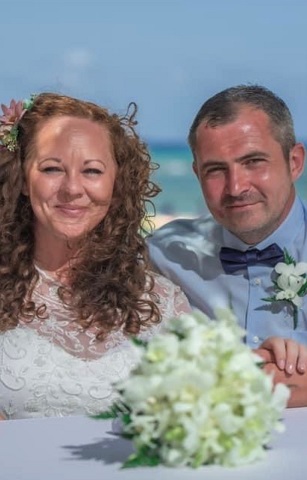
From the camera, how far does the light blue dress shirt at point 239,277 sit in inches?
130

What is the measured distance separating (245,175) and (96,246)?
59 cm

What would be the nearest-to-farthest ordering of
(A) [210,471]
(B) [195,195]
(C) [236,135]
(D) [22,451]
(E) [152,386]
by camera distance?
(E) [152,386]
(A) [210,471]
(D) [22,451]
(C) [236,135]
(B) [195,195]

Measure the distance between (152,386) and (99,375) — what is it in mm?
1393

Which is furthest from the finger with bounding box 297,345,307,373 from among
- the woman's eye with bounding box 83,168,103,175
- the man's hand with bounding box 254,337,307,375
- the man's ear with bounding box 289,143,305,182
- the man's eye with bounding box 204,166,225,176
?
the man's ear with bounding box 289,143,305,182

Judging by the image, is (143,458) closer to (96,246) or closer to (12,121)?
(96,246)

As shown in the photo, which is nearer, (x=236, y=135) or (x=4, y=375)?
(x=4, y=375)

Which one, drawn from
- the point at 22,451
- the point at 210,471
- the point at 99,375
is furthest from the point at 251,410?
the point at 99,375

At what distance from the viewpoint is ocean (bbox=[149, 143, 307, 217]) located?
24.0 metres

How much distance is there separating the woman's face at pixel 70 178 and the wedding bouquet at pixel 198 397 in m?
1.39

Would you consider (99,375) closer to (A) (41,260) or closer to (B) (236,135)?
(A) (41,260)

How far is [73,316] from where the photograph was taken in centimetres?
293

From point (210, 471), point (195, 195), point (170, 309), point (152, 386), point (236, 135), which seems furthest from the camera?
point (195, 195)

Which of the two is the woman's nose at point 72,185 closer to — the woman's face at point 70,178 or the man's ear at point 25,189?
the woman's face at point 70,178

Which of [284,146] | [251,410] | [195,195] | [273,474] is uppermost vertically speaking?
[195,195]
